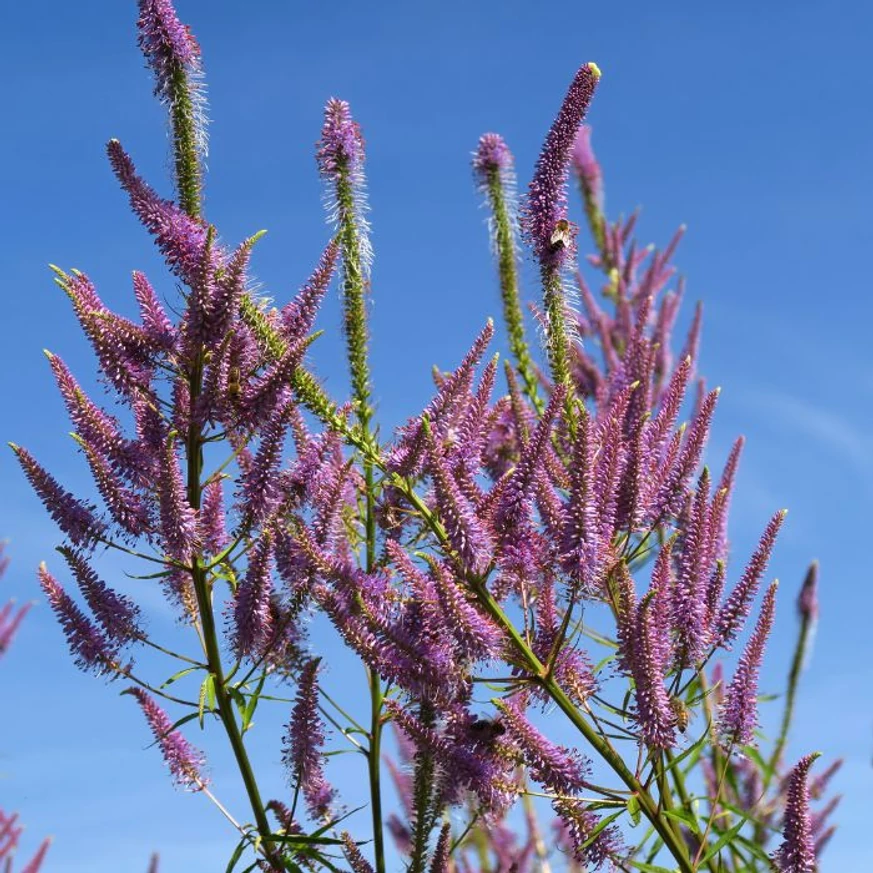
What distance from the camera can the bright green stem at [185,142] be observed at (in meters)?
4.27

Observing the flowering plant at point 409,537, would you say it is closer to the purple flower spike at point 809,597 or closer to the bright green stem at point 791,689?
the bright green stem at point 791,689

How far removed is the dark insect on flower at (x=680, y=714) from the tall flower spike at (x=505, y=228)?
151 centimetres

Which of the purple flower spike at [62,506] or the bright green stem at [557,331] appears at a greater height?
the bright green stem at [557,331]

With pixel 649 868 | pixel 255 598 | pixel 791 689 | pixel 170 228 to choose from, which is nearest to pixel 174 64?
pixel 170 228

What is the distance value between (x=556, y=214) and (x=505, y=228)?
76 centimetres

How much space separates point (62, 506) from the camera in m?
4.14

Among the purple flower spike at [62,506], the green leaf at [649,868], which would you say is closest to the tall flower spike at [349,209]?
the purple flower spike at [62,506]

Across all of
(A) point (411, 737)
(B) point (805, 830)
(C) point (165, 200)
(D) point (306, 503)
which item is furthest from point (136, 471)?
(B) point (805, 830)

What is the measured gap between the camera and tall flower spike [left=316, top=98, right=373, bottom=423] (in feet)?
14.1

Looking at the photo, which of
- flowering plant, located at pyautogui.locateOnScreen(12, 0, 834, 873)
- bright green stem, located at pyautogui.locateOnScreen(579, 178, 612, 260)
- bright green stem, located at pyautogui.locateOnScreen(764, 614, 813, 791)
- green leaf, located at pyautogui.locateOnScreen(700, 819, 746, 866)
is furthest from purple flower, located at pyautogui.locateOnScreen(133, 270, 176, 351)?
bright green stem, located at pyautogui.locateOnScreen(579, 178, 612, 260)

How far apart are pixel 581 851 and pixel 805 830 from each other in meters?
0.66

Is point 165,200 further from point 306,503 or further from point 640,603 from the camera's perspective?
point 640,603

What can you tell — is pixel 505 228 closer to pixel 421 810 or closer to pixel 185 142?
pixel 185 142

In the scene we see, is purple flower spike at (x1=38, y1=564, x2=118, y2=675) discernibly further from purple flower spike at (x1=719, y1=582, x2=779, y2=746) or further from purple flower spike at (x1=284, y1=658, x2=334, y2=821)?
purple flower spike at (x1=719, y1=582, x2=779, y2=746)
